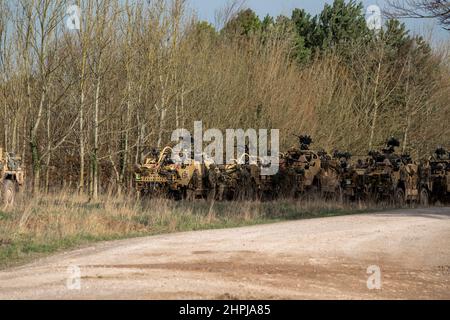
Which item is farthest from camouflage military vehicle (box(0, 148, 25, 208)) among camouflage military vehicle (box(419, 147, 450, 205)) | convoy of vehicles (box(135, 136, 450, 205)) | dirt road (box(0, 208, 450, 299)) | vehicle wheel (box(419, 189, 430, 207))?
camouflage military vehicle (box(419, 147, 450, 205))

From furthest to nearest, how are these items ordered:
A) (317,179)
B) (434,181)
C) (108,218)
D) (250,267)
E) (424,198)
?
(434,181) < (424,198) < (317,179) < (108,218) < (250,267)

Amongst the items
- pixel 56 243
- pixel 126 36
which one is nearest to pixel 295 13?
pixel 126 36

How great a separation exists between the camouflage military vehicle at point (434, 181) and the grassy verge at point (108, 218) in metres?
4.47

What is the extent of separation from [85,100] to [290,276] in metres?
15.1

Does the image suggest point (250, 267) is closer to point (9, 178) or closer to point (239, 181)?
point (9, 178)

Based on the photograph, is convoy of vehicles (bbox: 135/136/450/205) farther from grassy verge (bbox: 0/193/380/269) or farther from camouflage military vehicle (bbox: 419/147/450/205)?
Answer: grassy verge (bbox: 0/193/380/269)

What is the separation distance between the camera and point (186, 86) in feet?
93.5

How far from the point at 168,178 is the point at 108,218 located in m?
6.48

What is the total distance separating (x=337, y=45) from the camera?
142ft

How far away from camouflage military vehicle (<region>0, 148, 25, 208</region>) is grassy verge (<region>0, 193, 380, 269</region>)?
757 mm

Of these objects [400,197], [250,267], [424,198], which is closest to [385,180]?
[400,197]

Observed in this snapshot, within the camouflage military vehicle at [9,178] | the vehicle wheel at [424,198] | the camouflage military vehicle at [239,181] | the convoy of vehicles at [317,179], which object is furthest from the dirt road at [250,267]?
the vehicle wheel at [424,198]

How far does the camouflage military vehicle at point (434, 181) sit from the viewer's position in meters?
26.5

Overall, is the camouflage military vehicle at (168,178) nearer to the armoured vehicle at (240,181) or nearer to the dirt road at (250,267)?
the armoured vehicle at (240,181)
